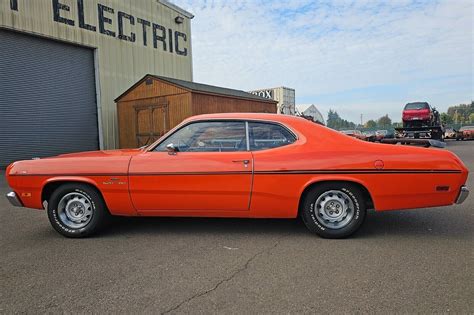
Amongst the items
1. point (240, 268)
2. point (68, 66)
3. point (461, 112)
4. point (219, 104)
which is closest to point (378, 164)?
point (240, 268)

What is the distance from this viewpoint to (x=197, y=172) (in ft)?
12.7

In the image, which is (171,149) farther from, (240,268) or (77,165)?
(240,268)

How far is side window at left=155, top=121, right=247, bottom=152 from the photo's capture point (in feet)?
13.1

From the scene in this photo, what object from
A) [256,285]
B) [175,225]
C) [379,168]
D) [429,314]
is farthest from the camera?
[175,225]

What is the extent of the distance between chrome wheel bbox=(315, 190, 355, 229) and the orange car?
11 millimetres

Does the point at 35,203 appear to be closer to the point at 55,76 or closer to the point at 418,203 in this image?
the point at 418,203

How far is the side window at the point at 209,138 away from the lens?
4004 millimetres

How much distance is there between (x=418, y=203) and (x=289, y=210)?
4.68ft

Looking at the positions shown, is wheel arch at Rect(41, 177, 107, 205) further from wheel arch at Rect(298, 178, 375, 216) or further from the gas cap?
the gas cap

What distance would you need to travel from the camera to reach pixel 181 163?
390 centimetres

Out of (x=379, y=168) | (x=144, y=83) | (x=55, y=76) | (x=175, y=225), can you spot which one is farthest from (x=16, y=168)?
(x=55, y=76)

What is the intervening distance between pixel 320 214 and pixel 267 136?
1.08m

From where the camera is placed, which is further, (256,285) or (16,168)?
(16,168)

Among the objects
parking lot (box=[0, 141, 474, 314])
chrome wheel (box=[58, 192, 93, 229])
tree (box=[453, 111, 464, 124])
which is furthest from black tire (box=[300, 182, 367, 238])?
tree (box=[453, 111, 464, 124])
